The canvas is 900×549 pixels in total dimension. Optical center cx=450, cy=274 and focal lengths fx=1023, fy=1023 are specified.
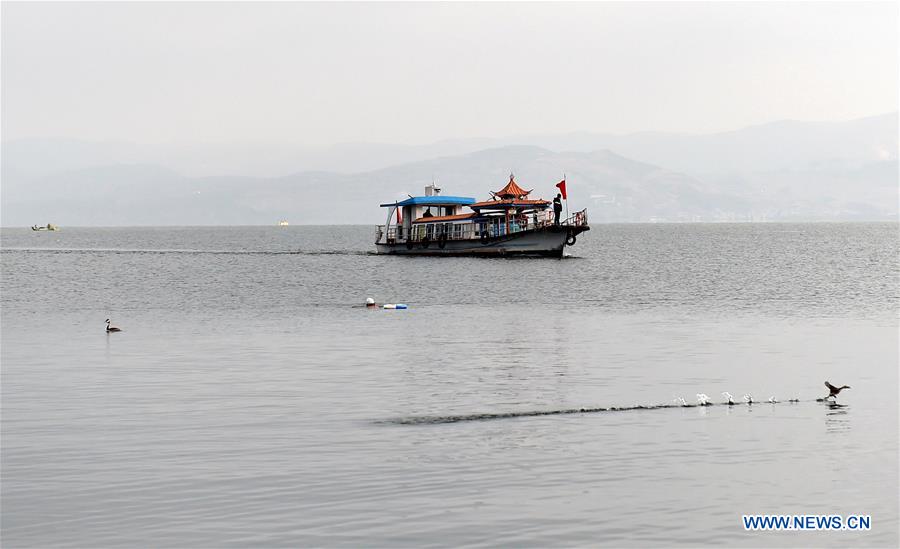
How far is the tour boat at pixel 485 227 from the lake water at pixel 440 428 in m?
63.5

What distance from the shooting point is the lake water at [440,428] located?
58.5ft

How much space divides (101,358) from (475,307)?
30314mm

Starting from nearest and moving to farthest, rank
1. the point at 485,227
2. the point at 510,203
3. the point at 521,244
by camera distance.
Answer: the point at 510,203
the point at 521,244
the point at 485,227

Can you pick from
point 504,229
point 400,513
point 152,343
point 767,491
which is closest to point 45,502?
point 400,513

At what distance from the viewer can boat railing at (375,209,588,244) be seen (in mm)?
126425

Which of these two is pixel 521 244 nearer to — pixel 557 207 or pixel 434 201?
pixel 557 207

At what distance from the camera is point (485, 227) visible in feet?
423

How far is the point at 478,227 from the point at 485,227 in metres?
1.23

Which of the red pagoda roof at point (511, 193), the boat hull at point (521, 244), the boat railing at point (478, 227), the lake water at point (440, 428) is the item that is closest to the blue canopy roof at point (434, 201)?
the boat railing at point (478, 227)

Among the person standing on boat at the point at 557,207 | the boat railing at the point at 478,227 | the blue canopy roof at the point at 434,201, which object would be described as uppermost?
the blue canopy roof at the point at 434,201

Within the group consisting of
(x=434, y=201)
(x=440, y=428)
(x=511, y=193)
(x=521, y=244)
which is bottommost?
→ (x=440, y=428)

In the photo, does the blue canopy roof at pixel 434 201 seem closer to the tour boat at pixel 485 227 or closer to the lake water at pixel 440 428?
the tour boat at pixel 485 227

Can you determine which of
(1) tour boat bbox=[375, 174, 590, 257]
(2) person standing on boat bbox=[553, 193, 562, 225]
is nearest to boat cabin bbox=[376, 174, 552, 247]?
(1) tour boat bbox=[375, 174, 590, 257]

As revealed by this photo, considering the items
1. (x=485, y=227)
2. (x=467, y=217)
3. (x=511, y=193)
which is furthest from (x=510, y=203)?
(x=467, y=217)
